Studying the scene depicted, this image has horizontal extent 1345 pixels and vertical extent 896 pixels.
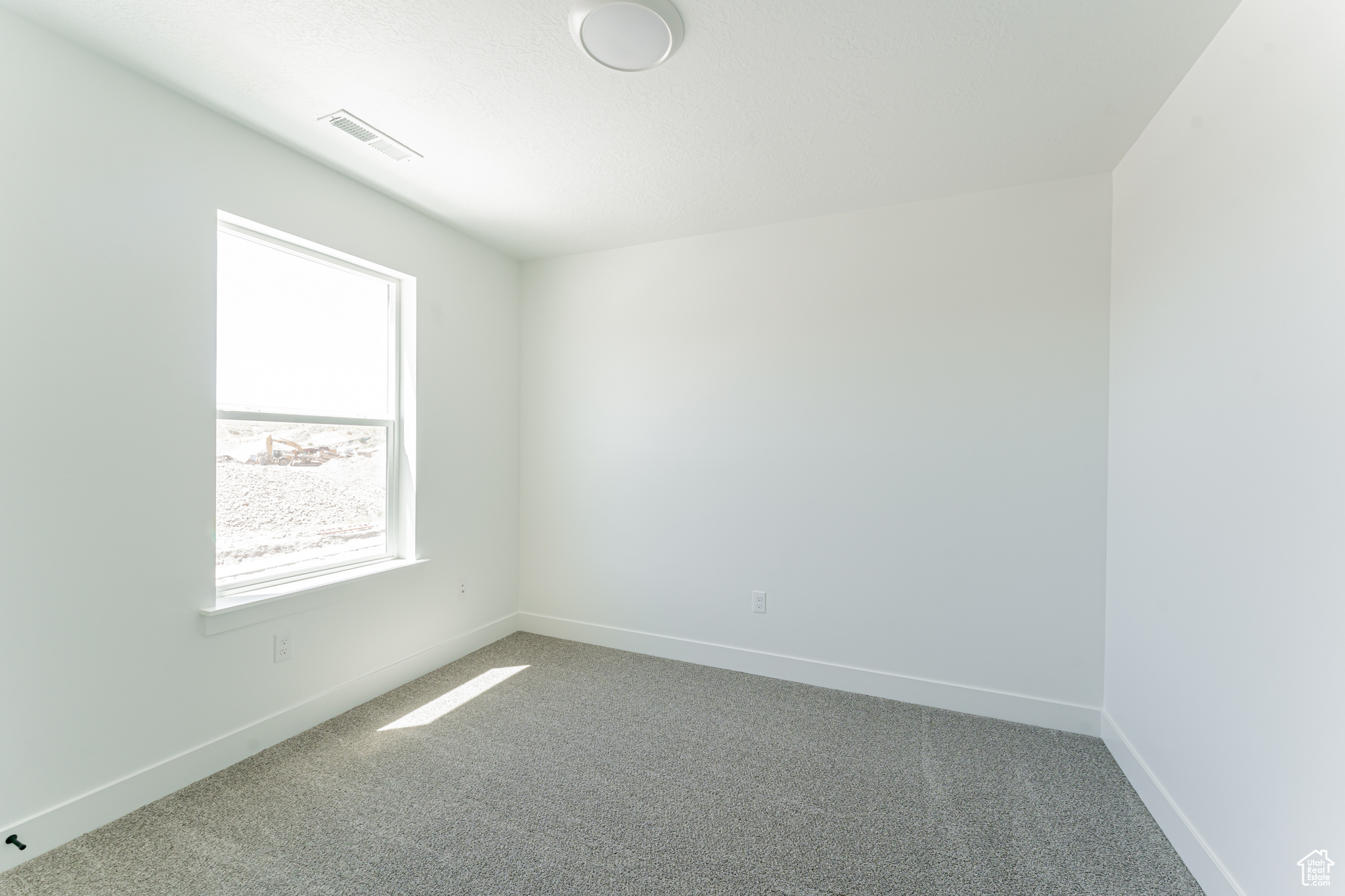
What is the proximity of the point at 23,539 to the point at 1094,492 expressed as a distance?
4026 mm

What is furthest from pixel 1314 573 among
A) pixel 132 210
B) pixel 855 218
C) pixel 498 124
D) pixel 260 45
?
pixel 132 210

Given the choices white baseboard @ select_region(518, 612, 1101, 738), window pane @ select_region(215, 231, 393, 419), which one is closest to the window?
window pane @ select_region(215, 231, 393, 419)

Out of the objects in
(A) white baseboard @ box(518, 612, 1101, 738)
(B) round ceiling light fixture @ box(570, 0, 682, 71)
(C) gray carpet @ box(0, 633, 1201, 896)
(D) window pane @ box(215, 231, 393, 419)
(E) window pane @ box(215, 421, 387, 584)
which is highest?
(B) round ceiling light fixture @ box(570, 0, 682, 71)

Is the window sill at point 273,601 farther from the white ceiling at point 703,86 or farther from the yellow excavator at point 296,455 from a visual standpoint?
the white ceiling at point 703,86

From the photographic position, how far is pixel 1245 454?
1.57 metres

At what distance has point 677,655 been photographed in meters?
3.47

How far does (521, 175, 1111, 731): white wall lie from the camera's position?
2.64 m

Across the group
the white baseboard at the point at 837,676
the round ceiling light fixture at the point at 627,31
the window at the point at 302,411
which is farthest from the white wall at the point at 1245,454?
the window at the point at 302,411

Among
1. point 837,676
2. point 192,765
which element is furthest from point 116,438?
point 837,676

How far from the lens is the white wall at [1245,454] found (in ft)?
4.20

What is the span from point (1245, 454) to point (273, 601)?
3439 millimetres

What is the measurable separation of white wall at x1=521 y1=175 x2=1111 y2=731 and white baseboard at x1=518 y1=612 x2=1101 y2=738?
0.01 m

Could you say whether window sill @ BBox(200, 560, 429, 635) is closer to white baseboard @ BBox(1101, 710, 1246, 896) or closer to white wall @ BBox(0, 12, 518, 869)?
white wall @ BBox(0, 12, 518, 869)

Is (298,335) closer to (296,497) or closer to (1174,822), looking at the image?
(296,497)
